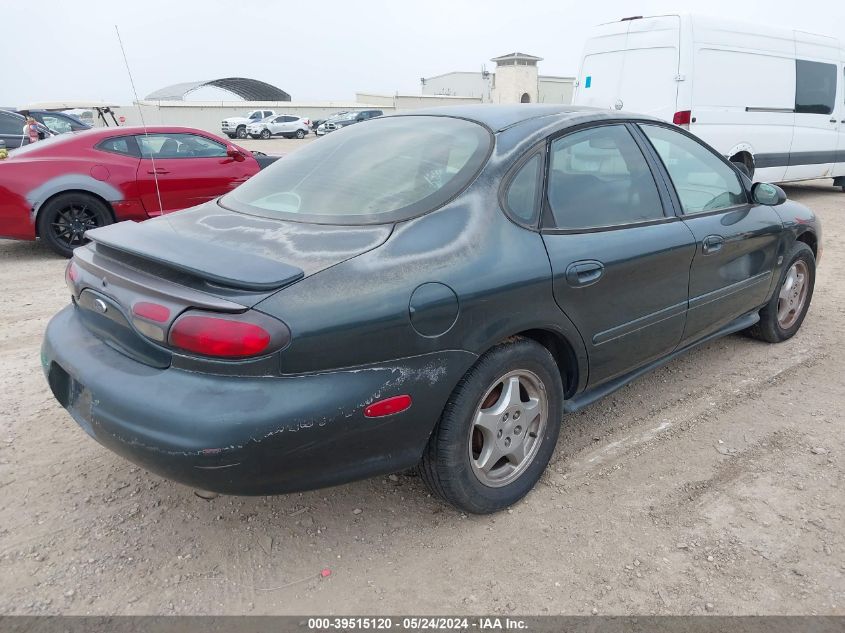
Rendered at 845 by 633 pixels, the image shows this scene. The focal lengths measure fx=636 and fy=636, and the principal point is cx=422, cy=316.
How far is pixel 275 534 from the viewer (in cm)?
246

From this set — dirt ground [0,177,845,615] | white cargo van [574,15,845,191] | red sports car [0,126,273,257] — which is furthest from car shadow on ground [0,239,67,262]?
white cargo van [574,15,845,191]

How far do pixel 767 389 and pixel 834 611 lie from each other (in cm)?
179

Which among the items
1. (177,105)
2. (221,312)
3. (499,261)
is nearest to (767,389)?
(499,261)

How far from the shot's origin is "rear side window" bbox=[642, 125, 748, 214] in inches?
129

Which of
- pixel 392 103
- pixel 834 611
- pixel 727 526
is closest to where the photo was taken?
pixel 834 611

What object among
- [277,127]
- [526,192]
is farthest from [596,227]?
[277,127]

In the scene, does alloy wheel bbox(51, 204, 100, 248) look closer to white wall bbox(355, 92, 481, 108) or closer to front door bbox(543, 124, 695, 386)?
front door bbox(543, 124, 695, 386)

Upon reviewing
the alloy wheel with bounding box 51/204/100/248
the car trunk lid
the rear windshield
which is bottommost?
the alloy wheel with bounding box 51/204/100/248

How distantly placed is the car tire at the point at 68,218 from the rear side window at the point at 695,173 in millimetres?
5682

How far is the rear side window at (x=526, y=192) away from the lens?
250 cm

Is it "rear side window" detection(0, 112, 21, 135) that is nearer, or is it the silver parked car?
"rear side window" detection(0, 112, 21, 135)

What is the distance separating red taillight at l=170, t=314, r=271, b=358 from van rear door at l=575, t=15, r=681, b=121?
23.8ft

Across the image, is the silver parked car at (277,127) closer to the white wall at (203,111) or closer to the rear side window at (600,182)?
the white wall at (203,111)

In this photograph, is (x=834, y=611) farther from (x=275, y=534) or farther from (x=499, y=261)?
(x=275, y=534)
